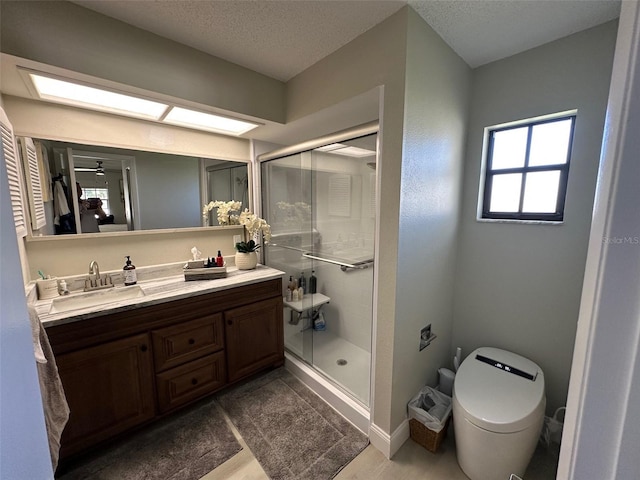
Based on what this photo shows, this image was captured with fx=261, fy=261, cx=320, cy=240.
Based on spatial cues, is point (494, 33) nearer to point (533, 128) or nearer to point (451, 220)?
point (533, 128)

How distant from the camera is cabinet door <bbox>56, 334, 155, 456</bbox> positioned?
1415mm

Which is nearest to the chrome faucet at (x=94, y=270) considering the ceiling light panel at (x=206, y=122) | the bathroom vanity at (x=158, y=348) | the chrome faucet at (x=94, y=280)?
the chrome faucet at (x=94, y=280)

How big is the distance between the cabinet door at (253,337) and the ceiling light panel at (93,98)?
152 cm

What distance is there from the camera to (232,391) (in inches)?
82.1

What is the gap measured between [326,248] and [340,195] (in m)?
0.54

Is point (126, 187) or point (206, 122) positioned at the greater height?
point (206, 122)

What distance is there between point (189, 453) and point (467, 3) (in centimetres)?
287

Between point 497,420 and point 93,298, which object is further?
point 93,298

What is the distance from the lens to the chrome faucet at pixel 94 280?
1.79 m

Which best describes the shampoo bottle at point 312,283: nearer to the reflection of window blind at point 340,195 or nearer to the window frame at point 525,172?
the reflection of window blind at point 340,195

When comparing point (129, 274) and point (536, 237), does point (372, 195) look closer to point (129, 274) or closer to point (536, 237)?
point (536, 237)

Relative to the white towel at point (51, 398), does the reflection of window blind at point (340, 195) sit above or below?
above

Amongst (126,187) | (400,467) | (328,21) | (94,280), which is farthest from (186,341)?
(328,21)

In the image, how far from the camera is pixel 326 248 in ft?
8.49
